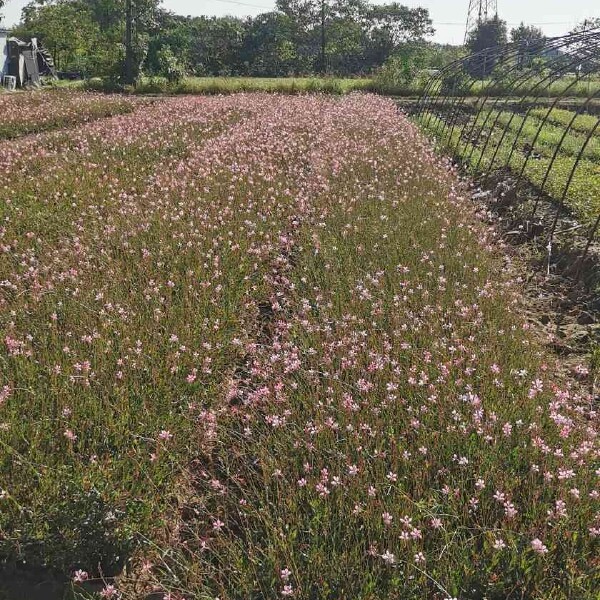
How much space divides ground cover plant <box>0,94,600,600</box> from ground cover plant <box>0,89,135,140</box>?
12.3 m

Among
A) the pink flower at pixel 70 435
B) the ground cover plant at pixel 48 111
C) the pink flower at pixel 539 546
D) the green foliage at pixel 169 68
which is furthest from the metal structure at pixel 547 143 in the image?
the green foliage at pixel 169 68

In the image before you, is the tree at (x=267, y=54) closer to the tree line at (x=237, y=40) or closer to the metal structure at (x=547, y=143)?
the tree line at (x=237, y=40)

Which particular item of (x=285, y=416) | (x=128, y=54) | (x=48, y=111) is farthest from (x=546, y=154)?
(x=128, y=54)

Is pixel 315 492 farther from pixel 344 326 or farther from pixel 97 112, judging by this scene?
pixel 97 112

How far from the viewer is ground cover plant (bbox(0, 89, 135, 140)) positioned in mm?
18109

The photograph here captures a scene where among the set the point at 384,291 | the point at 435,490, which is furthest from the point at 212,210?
the point at 435,490

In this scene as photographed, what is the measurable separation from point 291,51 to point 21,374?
155ft

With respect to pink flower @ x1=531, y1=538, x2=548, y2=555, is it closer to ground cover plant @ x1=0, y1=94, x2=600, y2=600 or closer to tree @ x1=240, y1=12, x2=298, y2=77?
ground cover plant @ x1=0, y1=94, x2=600, y2=600

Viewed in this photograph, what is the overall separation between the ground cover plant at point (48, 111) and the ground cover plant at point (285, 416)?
40.3 ft

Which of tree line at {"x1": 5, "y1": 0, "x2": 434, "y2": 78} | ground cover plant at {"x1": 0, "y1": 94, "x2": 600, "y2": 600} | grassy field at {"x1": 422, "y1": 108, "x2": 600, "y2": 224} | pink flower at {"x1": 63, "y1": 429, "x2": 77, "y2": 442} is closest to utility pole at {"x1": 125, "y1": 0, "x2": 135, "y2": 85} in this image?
tree line at {"x1": 5, "y1": 0, "x2": 434, "y2": 78}

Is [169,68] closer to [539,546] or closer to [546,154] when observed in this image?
[546,154]

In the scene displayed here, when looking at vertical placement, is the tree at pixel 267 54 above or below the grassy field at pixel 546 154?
above

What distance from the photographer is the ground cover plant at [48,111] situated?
18109 millimetres

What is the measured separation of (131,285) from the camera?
5.89m
